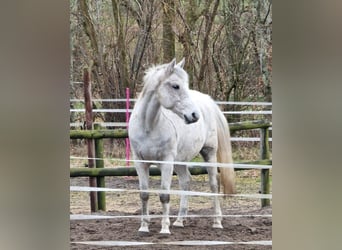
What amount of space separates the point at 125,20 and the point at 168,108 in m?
0.66

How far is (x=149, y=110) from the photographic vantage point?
3.36 metres

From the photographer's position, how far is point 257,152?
11.1 feet

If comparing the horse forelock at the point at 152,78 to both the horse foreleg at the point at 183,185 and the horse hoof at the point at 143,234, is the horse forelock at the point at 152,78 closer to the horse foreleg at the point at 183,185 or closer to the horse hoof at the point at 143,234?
the horse foreleg at the point at 183,185

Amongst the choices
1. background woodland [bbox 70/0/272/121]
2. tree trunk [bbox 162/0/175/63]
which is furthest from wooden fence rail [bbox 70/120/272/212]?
tree trunk [bbox 162/0/175/63]

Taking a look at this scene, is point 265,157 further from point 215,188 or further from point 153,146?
point 153,146

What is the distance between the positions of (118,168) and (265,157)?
1007 millimetres

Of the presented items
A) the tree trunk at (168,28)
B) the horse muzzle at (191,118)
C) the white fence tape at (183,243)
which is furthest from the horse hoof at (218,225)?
the tree trunk at (168,28)

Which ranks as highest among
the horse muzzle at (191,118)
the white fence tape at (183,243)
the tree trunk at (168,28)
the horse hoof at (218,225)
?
the tree trunk at (168,28)

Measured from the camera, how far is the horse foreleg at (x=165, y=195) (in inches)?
132

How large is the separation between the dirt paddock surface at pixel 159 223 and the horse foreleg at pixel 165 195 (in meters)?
0.03

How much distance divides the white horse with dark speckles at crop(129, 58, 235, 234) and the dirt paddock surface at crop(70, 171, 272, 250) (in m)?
0.04

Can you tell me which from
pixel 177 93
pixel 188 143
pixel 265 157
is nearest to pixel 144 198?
pixel 188 143
